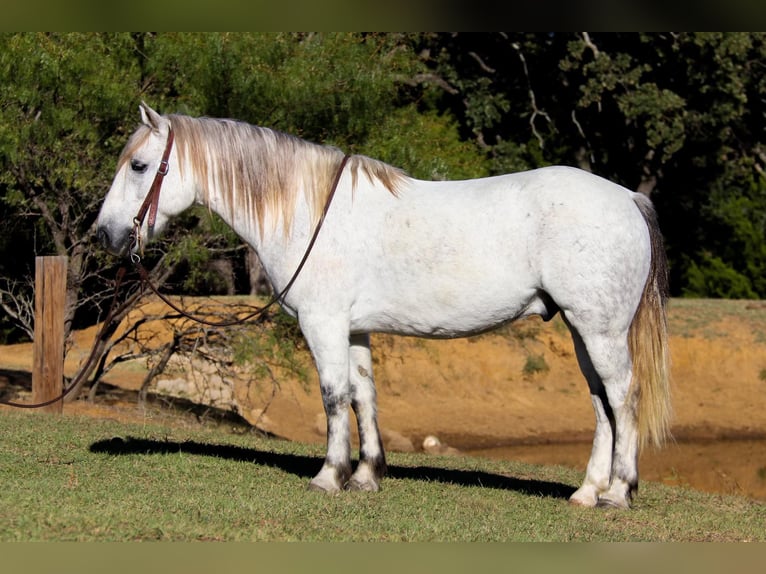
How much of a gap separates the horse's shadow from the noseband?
1884 mm

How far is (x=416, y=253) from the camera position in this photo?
20.8ft

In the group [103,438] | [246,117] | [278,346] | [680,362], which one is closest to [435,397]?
[680,362]

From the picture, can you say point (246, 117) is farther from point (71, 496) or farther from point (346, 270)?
point (71, 496)

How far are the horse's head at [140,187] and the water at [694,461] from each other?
23.5 ft

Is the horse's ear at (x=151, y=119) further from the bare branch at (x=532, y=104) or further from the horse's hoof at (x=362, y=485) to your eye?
the bare branch at (x=532, y=104)

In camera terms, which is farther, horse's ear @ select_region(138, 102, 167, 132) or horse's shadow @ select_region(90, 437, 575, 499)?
horse's shadow @ select_region(90, 437, 575, 499)

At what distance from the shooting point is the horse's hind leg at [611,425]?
6.18 meters

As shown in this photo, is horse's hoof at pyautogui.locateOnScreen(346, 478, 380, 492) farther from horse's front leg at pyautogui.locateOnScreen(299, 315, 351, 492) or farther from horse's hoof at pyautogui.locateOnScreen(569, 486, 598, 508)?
horse's hoof at pyautogui.locateOnScreen(569, 486, 598, 508)

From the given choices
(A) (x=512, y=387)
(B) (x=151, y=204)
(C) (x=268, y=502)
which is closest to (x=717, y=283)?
(A) (x=512, y=387)


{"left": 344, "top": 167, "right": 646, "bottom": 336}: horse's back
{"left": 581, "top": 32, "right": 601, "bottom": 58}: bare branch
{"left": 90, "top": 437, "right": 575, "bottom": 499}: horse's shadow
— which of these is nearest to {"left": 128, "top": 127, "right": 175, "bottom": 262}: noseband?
{"left": 344, "top": 167, "right": 646, "bottom": 336}: horse's back

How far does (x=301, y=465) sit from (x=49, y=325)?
4.00 metres

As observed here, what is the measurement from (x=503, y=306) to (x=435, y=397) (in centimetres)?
1208

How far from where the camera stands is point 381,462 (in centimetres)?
679

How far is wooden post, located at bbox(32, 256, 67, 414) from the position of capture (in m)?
10.2
